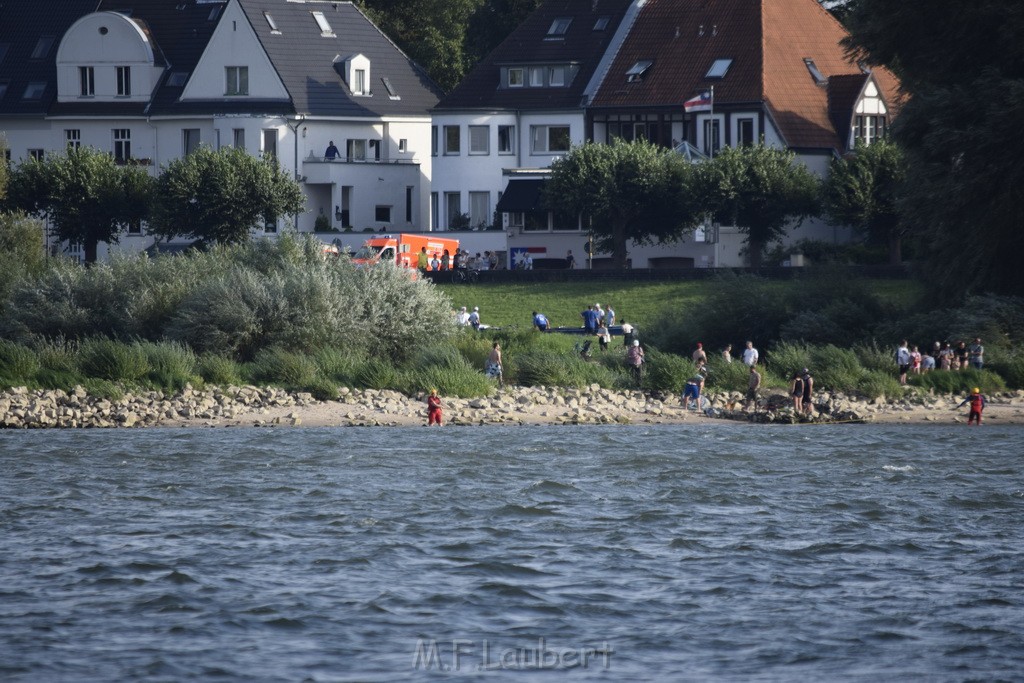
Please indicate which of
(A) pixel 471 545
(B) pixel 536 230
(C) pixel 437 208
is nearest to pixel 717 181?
(B) pixel 536 230

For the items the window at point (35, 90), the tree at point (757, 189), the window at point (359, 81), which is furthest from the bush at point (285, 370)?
the window at point (35, 90)

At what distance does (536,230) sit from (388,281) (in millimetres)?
24348

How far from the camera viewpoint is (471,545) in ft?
83.3

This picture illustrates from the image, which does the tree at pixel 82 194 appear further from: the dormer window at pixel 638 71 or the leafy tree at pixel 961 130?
the leafy tree at pixel 961 130

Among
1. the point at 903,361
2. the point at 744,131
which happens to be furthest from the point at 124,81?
the point at 903,361

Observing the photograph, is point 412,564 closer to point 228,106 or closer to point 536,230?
point 536,230

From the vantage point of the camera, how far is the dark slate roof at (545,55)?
72.7 m

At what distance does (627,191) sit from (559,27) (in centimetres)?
1355

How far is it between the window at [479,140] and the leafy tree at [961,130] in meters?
29.4

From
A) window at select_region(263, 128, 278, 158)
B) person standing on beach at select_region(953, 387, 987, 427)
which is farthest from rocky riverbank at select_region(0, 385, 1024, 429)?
window at select_region(263, 128, 278, 158)

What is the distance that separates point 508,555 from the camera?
2469 cm

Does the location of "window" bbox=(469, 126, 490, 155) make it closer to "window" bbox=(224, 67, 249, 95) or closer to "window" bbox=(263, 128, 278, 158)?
"window" bbox=(263, 128, 278, 158)

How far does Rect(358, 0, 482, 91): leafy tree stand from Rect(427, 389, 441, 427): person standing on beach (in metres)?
49.5

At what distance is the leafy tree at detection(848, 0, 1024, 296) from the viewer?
42.9 meters
